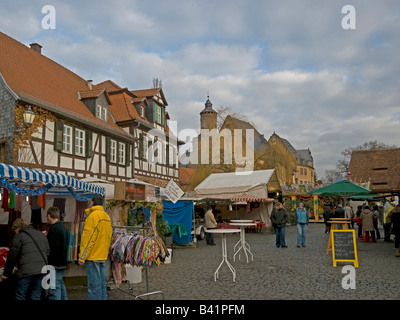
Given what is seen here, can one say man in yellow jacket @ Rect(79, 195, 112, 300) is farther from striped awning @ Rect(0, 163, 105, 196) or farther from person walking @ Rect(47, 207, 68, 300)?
striped awning @ Rect(0, 163, 105, 196)

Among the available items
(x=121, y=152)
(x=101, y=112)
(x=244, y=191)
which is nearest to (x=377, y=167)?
(x=244, y=191)

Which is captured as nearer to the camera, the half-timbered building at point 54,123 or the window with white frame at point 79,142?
the half-timbered building at point 54,123

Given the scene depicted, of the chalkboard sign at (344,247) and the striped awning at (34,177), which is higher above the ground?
the striped awning at (34,177)

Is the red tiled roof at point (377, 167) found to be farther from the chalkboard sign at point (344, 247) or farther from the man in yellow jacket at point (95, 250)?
the man in yellow jacket at point (95, 250)

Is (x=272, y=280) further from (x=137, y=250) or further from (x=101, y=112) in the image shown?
(x=101, y=112)

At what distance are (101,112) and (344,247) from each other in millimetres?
15508

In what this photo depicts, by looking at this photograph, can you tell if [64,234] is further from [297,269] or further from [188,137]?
[188,137]

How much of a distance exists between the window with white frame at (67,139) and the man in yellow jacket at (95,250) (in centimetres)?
1238

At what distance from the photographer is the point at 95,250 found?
5.45m

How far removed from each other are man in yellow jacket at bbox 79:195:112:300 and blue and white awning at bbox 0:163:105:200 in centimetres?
123

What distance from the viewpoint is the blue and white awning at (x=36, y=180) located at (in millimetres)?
5535

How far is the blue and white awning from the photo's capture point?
554 centimetres

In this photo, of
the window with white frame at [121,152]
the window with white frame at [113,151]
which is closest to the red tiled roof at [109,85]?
the window with white frame at [121,152]
